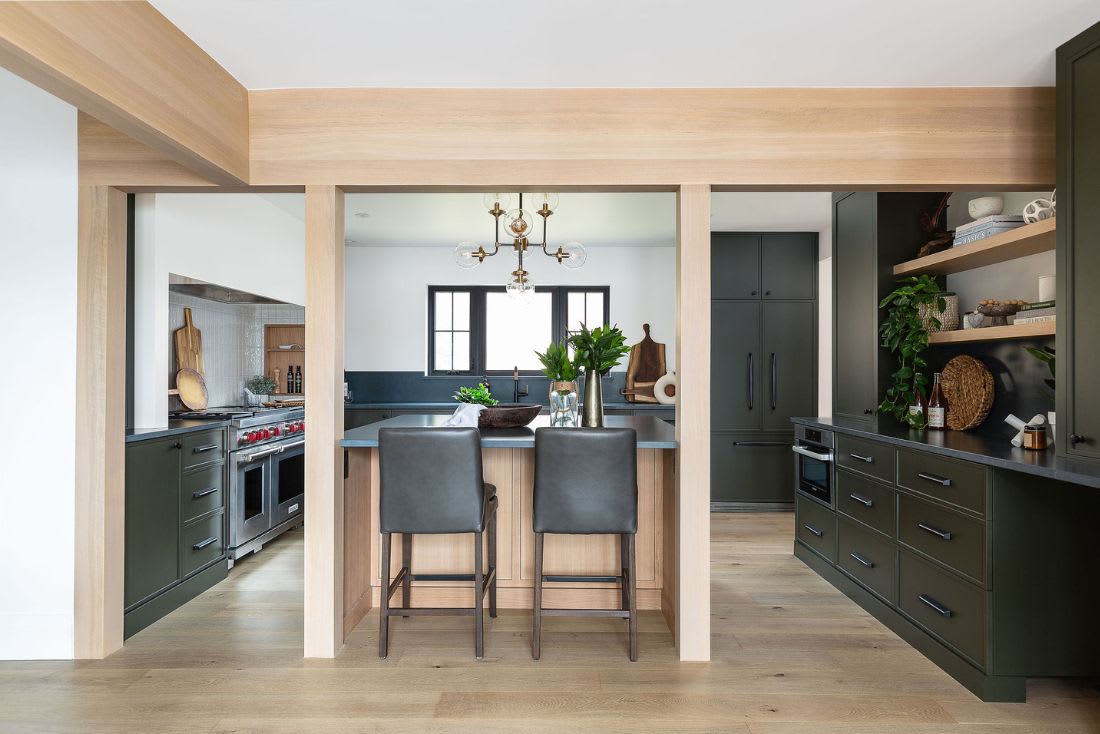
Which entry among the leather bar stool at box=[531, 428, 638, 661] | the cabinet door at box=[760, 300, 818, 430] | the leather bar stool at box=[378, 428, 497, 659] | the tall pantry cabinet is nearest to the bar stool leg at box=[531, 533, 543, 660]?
the leather bar stool at box=[531, 428, 638, 661]

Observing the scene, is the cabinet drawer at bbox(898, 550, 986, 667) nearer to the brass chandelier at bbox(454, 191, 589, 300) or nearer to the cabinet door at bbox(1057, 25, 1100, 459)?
the cabinet door at bbox(1057, 25, 1100, 459)

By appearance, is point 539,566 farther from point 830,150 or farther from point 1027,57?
point 1027,57

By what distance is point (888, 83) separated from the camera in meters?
2.78

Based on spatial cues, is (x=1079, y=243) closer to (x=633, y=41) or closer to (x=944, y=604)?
(x=944, y=604)

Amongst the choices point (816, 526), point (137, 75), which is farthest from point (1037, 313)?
point (137, 75)

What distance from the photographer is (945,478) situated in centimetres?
268

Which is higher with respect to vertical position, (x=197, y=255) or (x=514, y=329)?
(x=197, y=255)

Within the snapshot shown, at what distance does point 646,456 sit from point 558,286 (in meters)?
3.51

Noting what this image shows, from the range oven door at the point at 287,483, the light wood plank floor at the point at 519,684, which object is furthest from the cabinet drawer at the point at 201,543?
the range oven door at the point at 287,483

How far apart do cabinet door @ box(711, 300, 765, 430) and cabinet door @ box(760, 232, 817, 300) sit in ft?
0.82

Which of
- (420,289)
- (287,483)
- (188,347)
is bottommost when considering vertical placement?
(287,483)

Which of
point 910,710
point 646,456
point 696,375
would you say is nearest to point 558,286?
point 646,456

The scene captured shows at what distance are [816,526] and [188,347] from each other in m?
4.29

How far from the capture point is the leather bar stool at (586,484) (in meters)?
2.82
